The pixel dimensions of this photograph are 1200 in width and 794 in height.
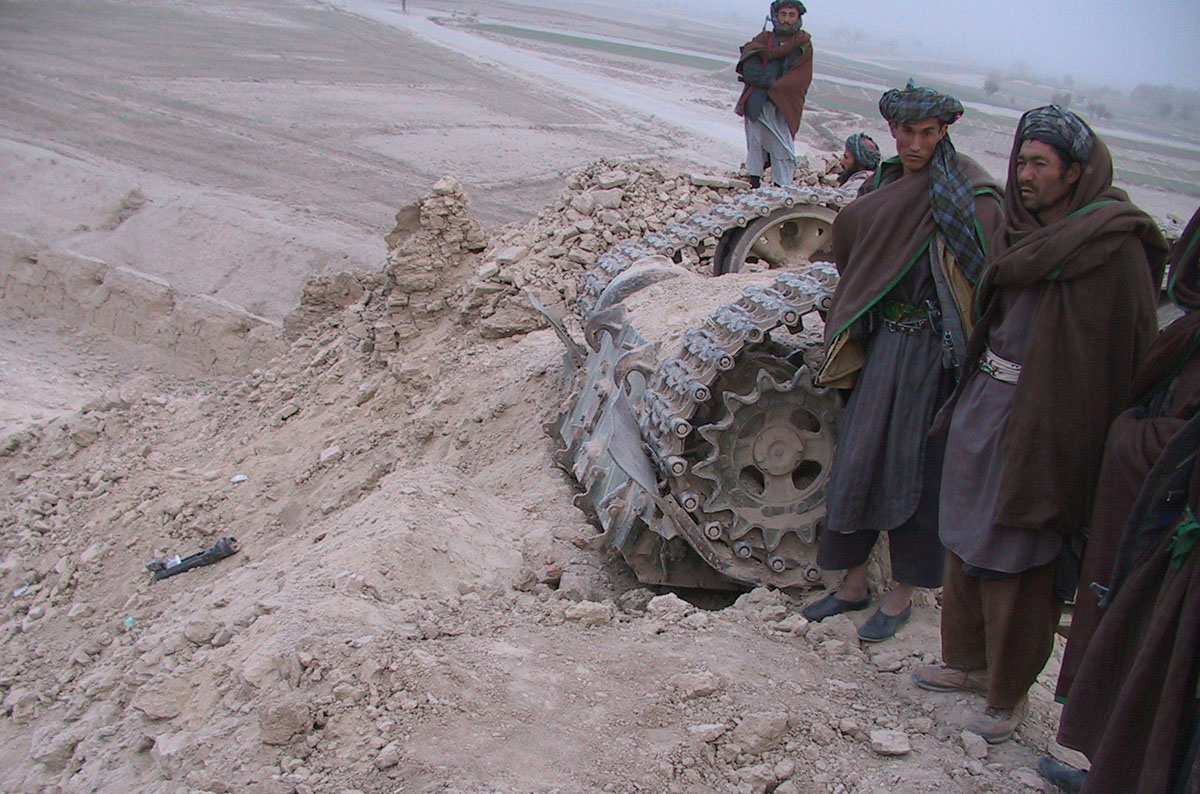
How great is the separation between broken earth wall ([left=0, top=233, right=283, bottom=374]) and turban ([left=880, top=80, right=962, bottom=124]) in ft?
27.6

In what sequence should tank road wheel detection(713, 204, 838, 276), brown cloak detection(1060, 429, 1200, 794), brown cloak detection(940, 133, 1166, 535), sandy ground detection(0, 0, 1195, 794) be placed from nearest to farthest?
brown cloak detection(1060, 429, 1200, 794)
brown cloak detection(940, 133, 1166, 535)
sandy ground detection(0, 0, 1195, 794)
tank road wheel detection(713, 204, 838, 276)

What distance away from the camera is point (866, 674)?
12.8ft

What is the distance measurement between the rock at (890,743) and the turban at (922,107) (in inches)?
81.0

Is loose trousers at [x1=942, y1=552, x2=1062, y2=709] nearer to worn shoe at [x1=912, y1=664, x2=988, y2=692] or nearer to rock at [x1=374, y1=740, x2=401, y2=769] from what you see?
worn shoe at [x1=912, y1=664, x2=988, y2=692]

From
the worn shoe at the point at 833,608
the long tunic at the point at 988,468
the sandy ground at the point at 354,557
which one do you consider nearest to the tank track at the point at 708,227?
the sandy ground at the point at 354,557

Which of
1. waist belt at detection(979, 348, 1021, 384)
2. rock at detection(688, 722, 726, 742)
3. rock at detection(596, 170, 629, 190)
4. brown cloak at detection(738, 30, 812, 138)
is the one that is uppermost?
brown cloak at detection(738, 30, 812, 138)

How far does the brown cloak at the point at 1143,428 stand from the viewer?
2.75m

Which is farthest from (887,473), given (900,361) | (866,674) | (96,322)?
(96,322)

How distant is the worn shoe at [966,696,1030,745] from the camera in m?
3.46

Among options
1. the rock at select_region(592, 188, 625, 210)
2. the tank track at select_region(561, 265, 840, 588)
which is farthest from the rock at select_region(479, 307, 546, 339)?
the tank track at select_region(561, 265, 840, 588)

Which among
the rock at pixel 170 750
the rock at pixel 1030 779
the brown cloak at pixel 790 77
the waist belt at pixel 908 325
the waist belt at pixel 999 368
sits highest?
the brown cloak at pixel 790 77

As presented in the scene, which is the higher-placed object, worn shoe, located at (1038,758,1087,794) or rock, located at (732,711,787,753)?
worn shoe, located at (1038,758,1087,794)

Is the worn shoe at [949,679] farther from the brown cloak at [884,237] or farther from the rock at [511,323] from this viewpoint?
the rock at [511,323]

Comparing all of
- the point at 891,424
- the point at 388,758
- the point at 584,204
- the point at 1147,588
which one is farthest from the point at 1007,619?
the point at 584,204
